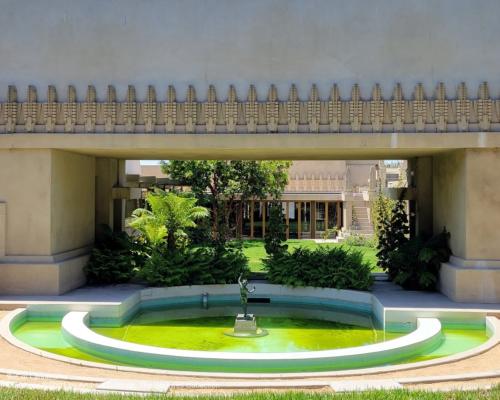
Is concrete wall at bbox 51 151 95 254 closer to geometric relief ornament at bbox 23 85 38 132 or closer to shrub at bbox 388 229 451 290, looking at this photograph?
geometric relief ornament at bbox 23 85 38 132

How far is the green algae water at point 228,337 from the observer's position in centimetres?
943

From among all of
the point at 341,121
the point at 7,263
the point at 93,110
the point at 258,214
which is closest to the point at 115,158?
the point at 93,110

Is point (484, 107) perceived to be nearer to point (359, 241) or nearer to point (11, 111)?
point (11, 111)

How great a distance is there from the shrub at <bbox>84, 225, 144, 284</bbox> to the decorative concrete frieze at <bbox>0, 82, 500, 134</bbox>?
10.8 ft

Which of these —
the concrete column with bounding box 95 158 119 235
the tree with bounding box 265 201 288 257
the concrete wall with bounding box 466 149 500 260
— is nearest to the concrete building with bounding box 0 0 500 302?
the concrete wall with bounding box 466 149 500 260

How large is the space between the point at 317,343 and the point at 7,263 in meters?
7.12

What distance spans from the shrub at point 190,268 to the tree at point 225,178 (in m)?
12.4

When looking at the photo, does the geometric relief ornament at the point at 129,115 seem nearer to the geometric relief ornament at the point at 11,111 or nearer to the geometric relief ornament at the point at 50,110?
the geometric relief ornament at the point at 50,110

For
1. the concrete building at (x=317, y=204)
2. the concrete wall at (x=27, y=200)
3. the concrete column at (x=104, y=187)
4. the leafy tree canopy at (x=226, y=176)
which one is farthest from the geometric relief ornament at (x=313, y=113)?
the concrete building at (x=317, y=204)

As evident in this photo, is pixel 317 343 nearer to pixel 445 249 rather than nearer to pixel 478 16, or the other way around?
pixel 445 249

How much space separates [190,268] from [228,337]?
404 centimetres

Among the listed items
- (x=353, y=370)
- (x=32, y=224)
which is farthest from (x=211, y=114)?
(x=353, y=370)

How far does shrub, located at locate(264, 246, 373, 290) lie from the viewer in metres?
13.5

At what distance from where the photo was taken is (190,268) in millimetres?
14031
